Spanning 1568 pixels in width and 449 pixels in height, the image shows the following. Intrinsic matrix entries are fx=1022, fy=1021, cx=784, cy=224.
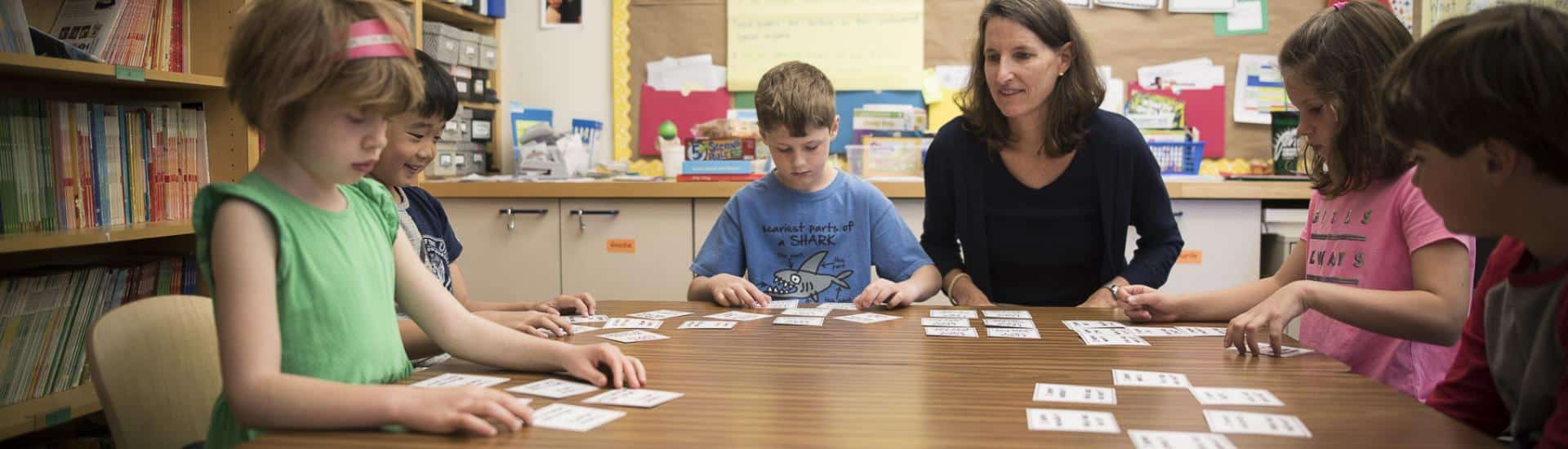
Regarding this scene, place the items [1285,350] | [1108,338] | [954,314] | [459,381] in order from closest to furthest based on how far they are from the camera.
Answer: [459,381]
[1285,350]
[1108,338]
[954,314]

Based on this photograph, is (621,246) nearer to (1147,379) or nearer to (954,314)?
(954,314)

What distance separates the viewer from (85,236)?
6.70 feet

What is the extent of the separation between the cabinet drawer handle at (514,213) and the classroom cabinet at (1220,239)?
6.22ft

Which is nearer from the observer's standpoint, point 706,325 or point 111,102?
point 706,325

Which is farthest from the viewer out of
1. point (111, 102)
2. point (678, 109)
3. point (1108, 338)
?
point (678, 109)

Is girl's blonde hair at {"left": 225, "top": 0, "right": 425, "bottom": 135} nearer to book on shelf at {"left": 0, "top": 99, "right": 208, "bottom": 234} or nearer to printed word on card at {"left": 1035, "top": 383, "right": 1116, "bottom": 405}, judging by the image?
printed word on card at {"left": 1035, "top": 383, "right": 1116, "bottom": 405}

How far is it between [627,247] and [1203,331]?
2204mm

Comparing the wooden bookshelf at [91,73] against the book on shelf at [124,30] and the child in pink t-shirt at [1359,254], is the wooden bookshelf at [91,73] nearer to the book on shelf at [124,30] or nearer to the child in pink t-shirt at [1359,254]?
the book on shelf at [124,30]

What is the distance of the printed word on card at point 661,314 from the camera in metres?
1.63

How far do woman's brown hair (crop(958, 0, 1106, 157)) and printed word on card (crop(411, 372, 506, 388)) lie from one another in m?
1.24

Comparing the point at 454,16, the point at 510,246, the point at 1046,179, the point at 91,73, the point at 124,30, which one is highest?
the point at 454,16

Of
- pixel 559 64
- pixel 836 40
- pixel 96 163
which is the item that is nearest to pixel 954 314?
pixel 96 163

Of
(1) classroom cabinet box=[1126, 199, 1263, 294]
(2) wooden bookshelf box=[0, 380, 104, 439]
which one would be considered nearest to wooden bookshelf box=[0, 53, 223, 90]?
→ (2) wooden bookshelf box=[0, 380, 104, 439]

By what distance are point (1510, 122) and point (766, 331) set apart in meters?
0.92
